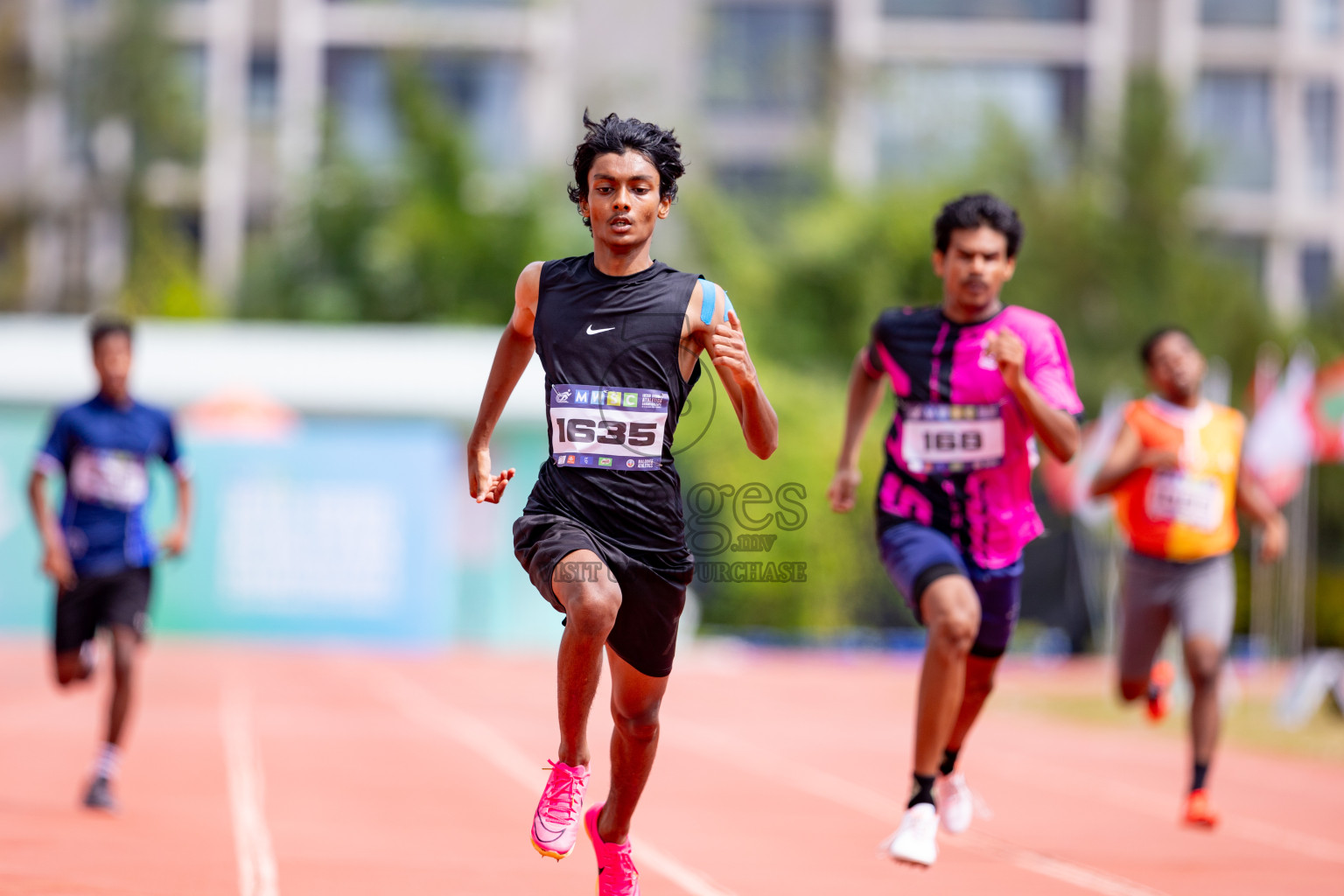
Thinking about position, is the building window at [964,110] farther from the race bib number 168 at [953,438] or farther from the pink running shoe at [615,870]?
the pink running shoe at [615,870]

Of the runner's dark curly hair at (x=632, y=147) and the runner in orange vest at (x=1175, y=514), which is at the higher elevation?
the runner's dark curly hair at (x=632, y=147)

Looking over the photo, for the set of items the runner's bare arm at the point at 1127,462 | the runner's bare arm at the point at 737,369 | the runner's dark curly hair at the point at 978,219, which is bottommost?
the runner's bare arm at the point at 1127,462

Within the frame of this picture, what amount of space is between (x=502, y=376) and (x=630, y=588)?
796 mm

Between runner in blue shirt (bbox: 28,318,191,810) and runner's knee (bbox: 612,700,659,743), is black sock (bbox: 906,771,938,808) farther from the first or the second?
runner in blue shirt (bbox: 28,318,191,810)

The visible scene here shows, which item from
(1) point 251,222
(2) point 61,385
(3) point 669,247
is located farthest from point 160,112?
(2) point 61,385

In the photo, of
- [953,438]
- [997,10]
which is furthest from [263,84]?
[953,438]

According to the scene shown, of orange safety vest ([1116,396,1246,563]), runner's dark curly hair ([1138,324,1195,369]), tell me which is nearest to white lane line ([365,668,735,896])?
orange safety vest ([1116,396,1246,563])

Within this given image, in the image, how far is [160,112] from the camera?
42.5 m

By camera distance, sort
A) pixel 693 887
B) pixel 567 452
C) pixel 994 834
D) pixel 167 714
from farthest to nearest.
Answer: pixel 167 714, pixel 994 834, pixel 693 887, pixel 567 452

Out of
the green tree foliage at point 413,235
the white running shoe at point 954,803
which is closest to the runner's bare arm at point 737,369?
the white running shoe at point 954,803

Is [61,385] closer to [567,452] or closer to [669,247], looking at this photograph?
[669,247]

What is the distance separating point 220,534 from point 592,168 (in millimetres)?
18543

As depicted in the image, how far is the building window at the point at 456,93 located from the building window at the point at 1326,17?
18620 millimetres

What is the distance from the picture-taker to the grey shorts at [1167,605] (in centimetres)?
870
